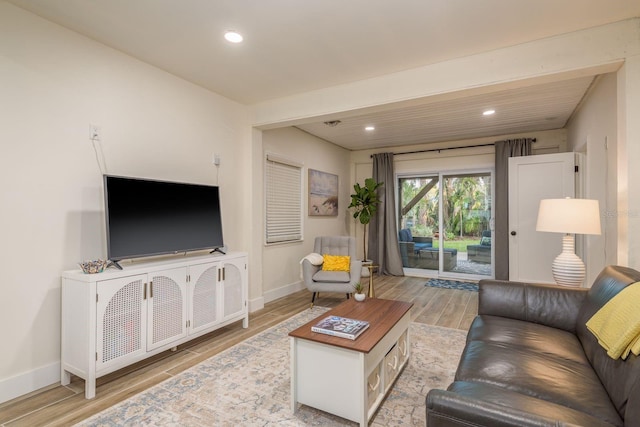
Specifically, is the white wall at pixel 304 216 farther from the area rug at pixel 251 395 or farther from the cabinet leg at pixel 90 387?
the cabinet leg at pixel 90 387

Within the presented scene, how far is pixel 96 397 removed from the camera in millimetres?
2129

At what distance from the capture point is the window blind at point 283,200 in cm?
447

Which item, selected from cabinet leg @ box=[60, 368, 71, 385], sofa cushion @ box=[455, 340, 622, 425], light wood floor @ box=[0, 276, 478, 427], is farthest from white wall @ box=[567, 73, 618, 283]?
cabinet leg @ box=[60, 368, 71, 385]

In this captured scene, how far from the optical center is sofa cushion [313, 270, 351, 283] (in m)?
4.06

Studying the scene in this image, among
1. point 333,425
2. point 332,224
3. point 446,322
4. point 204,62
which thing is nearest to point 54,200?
point 204,62

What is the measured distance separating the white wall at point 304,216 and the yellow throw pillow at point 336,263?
2.52 ft

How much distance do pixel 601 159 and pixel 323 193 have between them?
3776 millimetres

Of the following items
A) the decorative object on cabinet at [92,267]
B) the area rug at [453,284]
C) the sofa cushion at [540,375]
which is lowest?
the area rug at [453,284]

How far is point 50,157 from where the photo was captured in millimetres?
2299

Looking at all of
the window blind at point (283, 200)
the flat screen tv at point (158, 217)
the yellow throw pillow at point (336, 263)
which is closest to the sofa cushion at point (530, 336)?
the yellow throw pillow at point (336, 263)

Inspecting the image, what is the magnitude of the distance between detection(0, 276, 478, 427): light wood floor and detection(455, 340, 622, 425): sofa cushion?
1.83m

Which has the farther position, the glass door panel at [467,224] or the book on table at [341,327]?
the glass door panel at [467,224]

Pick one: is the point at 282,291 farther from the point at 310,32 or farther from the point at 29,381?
the point at 310,32

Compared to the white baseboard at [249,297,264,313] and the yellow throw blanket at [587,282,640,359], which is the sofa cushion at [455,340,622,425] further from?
the white baseboard at [249,297,264,313]
